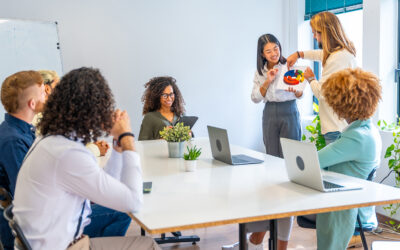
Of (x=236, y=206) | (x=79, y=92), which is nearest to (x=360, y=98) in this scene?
(x=236, y=206)

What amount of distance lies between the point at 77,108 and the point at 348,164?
144 cm

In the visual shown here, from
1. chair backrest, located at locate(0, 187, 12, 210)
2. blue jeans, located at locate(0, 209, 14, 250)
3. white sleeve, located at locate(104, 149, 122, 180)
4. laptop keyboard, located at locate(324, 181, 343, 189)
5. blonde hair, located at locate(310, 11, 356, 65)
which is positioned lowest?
blue jeans, located at locate(0, 209, 14, 250)

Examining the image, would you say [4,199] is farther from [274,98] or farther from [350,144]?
[274,98]

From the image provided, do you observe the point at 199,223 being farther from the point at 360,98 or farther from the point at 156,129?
the point at 156,129

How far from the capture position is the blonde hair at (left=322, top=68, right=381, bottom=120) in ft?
7.98

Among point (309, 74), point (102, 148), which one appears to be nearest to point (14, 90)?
point (102, 148)

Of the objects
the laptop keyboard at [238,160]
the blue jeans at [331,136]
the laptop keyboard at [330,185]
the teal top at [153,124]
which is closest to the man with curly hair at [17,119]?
the laptop keyboard at [238,160]

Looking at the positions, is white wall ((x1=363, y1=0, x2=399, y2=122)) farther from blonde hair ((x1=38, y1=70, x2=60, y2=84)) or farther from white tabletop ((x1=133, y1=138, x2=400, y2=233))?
blonde hair ((x1=38, y1=70, x2=60, y2=84))

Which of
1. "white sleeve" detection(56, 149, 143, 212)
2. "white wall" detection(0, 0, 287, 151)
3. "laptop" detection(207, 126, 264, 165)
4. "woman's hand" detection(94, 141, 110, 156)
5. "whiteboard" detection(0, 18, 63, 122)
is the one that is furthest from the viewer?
"white wall" detection(0, 0, 287, 151)

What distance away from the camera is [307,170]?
7.24 ft

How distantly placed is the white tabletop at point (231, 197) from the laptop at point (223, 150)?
0.29 ft

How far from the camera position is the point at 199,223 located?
1759 millimetres

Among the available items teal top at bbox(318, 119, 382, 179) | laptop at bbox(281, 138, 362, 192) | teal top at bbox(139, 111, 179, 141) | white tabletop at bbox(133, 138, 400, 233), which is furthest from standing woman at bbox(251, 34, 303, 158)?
laptop at bbox(281, 138, 362, 192)

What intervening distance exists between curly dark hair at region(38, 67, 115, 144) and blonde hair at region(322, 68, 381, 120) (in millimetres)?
1215
